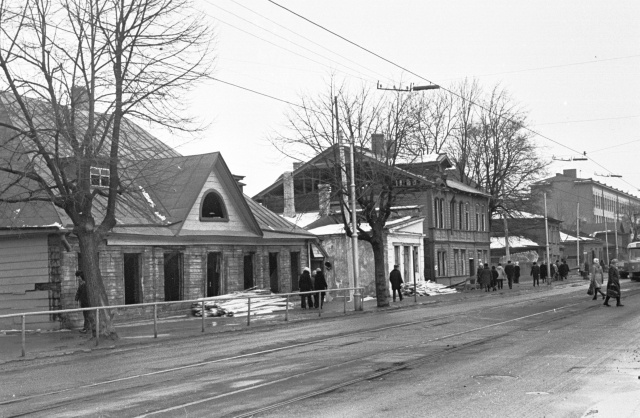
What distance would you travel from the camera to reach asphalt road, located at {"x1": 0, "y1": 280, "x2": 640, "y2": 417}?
10.2 meters

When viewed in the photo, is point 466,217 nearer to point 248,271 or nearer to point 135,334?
point 248,271

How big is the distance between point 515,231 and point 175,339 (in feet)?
206

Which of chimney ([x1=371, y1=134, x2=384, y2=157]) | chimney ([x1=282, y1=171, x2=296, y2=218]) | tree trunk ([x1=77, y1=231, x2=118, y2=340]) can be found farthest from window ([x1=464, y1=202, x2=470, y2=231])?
tree trunk ([x1=77, y1=231, x2=118, y2=340])

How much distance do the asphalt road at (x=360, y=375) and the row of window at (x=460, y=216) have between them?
128ft

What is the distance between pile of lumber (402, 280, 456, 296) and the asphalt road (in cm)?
2545

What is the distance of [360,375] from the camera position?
12914mm

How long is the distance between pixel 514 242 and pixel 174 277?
62788mm

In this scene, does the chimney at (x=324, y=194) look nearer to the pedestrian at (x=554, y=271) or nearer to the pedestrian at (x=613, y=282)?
the pedestrian at (x=613, y=282)

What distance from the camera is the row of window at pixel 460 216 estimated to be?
6156 centimetres

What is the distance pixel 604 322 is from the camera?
2259 centimetres

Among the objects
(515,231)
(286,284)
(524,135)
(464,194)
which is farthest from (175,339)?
(515,231)

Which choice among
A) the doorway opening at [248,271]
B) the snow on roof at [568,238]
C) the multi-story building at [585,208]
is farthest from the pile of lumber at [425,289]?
the multi-story building at [585,208]

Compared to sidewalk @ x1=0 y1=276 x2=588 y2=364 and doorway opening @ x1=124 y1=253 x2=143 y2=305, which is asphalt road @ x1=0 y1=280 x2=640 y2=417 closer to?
sidewalk @ x1=0 y1=276 x2=588 y2=364

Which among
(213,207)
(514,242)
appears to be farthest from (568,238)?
(213,207)
